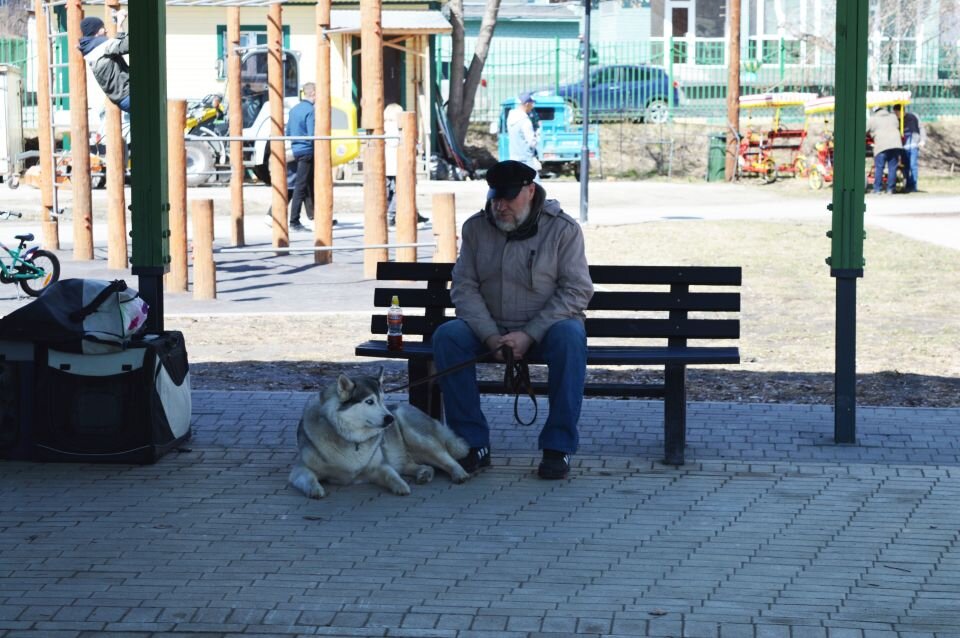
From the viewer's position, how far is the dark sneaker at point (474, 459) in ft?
23.3

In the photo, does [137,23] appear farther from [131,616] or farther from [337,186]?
[337,186]

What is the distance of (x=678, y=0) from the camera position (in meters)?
49.7

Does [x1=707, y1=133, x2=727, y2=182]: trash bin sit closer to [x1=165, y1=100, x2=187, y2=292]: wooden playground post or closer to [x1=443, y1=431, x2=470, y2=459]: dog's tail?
[x1=165, y1=100, x2=187, y2=292]: wooden playground post

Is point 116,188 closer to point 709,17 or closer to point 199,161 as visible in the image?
point 199,161

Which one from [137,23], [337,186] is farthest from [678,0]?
[137,23]

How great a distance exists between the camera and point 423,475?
6.96 m

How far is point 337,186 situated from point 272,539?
2340 cm

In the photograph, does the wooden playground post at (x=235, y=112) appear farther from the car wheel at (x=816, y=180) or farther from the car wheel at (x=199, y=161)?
the car wheel at (x=816, y=180)

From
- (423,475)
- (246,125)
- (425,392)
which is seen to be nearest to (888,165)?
(246,125)

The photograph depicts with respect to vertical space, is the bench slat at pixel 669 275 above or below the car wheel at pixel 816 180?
below

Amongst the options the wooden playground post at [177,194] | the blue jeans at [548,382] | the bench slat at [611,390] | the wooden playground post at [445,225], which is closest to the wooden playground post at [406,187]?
the wooden playground post at [445,225]

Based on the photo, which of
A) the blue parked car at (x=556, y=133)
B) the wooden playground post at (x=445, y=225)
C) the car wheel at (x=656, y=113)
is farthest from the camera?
the car wheel at (x=656, y=113)

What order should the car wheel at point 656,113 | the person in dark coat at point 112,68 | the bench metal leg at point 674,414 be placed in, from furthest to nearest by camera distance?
the car wheel at point 656,113
the person in dark coat at point 112,68
the bench metal leg at point 674,414

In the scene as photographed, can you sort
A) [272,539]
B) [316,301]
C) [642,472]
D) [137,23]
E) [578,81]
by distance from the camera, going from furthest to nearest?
[578,81] < [316,301] < [137,23] < [642,472] < [272,539]
